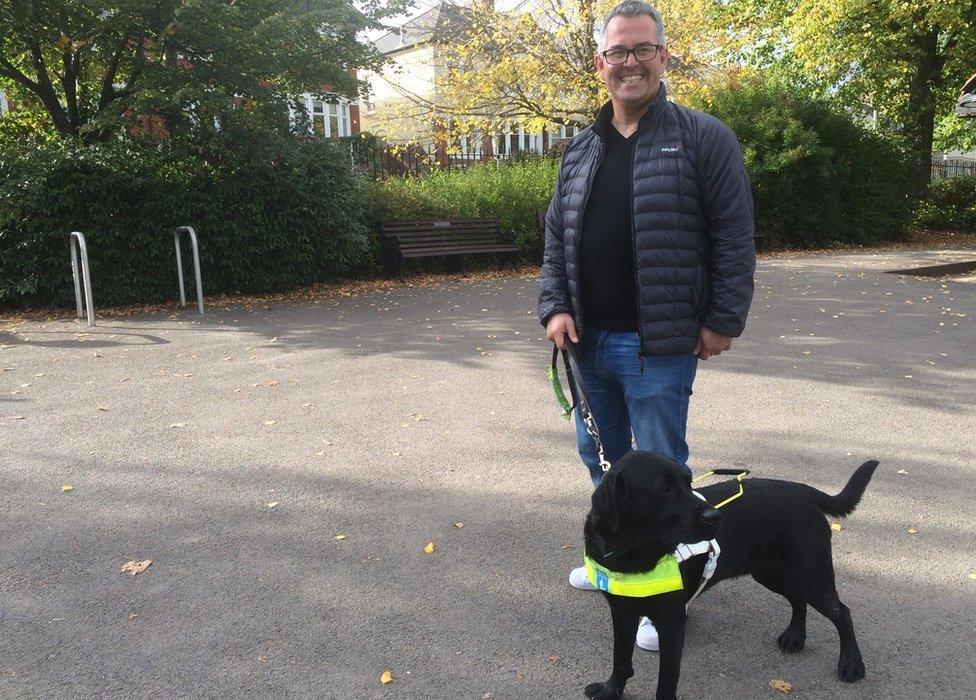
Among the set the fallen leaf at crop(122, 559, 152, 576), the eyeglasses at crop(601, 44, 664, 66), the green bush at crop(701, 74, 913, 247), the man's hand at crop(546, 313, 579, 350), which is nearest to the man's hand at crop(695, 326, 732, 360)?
the man's hand at crop(546, 313, 579, 350)

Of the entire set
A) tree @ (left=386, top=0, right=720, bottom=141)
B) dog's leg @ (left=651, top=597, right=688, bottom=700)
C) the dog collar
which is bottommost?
dog's leg @ (left=651, top=597, right=688, bottom=700)

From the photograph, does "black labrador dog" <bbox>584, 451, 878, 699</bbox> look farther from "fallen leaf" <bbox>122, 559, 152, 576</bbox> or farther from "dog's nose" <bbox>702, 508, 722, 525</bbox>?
"fallen leaf" <bbox>122, 559, 152, 576</bbox>

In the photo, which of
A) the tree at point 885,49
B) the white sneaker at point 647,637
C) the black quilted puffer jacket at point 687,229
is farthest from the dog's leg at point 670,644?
the tree at point 885,49

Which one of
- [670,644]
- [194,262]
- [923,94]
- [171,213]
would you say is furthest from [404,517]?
[923,94]

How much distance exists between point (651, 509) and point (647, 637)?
2.88 feet

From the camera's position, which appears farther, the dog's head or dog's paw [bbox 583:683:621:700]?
dog's paw [bbox 583:683:621:700]

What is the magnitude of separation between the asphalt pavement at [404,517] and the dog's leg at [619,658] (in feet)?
0.33

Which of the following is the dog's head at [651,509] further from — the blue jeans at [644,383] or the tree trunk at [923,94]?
the tree trunk at [923,94]

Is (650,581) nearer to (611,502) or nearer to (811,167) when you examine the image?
(611,502)

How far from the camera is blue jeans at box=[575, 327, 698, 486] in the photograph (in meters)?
2.91

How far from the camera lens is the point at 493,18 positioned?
21391mm

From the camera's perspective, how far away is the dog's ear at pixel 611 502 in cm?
235

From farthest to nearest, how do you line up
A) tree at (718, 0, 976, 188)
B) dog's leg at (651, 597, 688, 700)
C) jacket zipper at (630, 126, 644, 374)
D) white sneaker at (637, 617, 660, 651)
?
tree at (718, 0, 976, 188) < white sneaker at (637, 617, 660, 651) < jacket zipper at (630, 126, 644, 374) < dog's leg at (651, 597, 688, 700)

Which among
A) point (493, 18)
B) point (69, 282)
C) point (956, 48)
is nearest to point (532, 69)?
point (493, 18)
